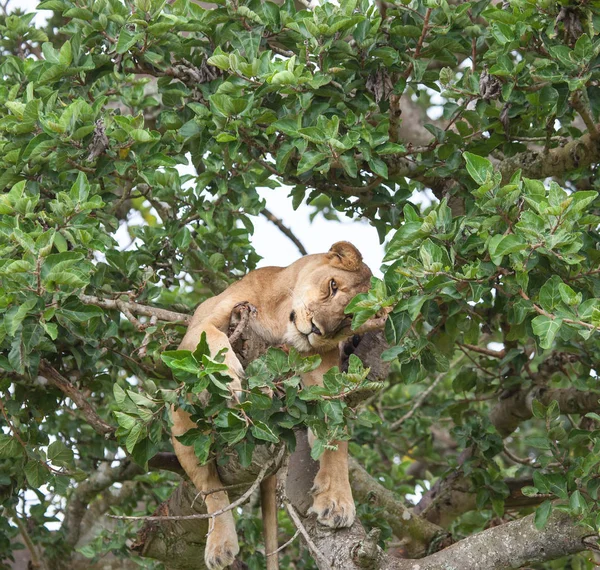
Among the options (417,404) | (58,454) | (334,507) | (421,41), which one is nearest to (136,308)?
(58,454)

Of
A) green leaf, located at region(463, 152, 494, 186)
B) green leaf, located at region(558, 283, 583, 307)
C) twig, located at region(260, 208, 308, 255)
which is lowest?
green leaf, located at region(558, 283, 583, 307)

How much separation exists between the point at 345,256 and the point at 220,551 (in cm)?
141

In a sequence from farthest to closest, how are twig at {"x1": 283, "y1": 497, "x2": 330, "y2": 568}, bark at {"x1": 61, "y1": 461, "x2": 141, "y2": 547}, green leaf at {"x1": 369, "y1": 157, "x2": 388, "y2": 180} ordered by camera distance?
bark at {"x1": 61, "y1": 461, "x2": 141, "y2": 547} → green leaf at {"x1": 369, "y1": 157, "x2": 388, "y2": 180} → twig at {"x1": 283, "y1": 497, "x2": 330, "y2": 568}

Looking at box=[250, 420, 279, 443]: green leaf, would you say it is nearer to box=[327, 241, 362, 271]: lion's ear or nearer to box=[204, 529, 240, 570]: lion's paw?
box=[204, 529, 240, 570]: lion's paw

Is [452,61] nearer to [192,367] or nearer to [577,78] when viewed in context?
[577,78]

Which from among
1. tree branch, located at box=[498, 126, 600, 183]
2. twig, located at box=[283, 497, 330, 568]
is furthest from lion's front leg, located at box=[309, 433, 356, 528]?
tree branch, located at box=[498, 126, 600, 183]

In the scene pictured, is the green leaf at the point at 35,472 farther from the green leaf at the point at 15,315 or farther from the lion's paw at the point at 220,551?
the green leaf at the point at 15,315

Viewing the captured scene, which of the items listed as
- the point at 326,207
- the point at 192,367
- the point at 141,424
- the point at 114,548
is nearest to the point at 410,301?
the point at 192,367

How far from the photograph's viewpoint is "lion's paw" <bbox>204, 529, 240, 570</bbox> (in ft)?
12.9

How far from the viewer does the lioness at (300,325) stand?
3.95 meters

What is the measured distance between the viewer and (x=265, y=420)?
3340mm

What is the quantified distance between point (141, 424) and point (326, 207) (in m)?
3.67

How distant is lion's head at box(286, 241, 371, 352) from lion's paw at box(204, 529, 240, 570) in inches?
34.8

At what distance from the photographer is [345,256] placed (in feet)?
13.9
